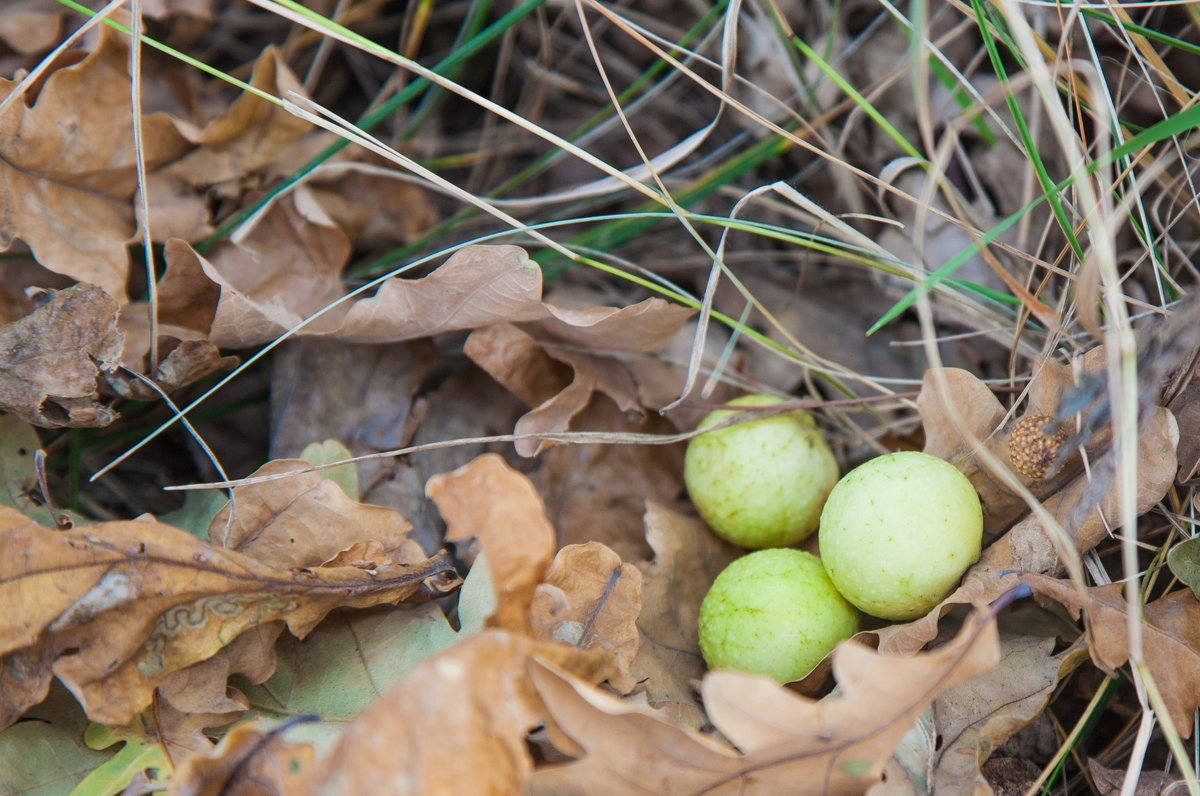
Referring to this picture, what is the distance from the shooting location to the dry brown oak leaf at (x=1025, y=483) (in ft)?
4.68

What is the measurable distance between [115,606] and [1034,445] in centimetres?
160

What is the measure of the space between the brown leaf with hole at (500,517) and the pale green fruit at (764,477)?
0.65 m

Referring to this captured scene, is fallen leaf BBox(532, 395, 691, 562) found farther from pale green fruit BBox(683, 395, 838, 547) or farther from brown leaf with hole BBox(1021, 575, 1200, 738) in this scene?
brown leaf with hole BBox(1021, 575, 1200, 738)

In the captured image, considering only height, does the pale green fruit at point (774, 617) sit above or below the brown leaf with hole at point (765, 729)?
below

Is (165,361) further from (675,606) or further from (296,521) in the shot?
(675,606)

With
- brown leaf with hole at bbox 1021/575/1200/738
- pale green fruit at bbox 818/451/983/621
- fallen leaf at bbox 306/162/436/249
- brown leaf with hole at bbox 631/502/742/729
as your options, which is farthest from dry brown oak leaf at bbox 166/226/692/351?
brown leaf with hole at bbox 1021/575/1200/738

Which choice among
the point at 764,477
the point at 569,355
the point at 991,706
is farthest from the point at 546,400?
the point at 991,706

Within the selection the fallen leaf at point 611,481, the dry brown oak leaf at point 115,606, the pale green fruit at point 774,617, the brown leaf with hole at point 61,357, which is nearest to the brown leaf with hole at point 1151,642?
the pale green fruit at point 774,617

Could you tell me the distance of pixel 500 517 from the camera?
1.20m

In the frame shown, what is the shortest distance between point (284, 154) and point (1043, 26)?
1891 millimetres

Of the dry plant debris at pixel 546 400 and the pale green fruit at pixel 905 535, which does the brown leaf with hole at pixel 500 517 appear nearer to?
the dry plant debris at pixel 546 400

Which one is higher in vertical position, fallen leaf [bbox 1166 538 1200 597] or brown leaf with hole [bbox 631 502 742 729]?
fallen leaf [bbox 1166 538 1200 597]

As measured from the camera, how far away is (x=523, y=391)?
1.91 metres

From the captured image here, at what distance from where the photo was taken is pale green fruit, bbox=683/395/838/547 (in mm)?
1764
